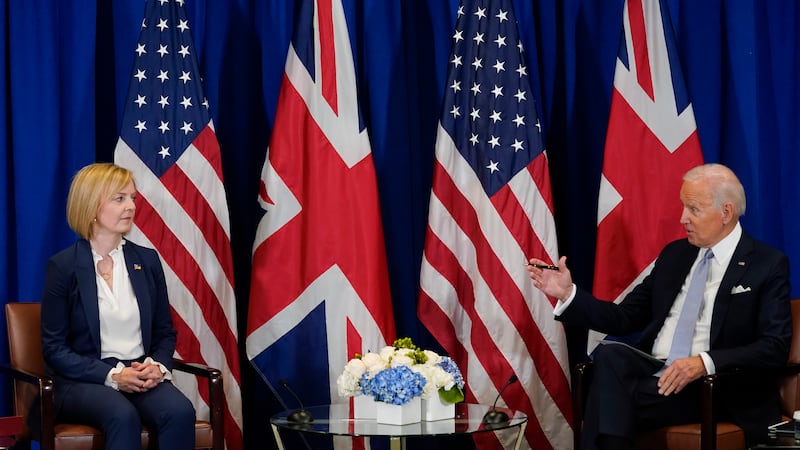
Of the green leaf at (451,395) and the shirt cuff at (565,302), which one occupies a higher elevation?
the shirt cuff at (565,302)

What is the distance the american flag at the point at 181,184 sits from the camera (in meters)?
4.84

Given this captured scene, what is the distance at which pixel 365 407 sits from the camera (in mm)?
4137

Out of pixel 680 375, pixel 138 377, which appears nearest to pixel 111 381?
pixel 138 377

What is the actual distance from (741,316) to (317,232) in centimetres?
193

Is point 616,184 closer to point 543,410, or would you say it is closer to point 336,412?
point 543,410

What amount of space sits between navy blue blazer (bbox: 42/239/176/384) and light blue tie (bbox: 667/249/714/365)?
2060 millimetres

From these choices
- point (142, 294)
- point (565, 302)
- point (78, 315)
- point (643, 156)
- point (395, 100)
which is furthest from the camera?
point (395, 100)

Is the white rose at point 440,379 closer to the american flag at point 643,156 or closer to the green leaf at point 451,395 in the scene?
the green leaf at point 451,395

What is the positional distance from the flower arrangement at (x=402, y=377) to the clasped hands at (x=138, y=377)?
74 centimetres

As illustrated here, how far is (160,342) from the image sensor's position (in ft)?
14.7

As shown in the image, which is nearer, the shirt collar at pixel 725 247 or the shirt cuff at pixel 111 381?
the shirt cuff at pixel 111 381

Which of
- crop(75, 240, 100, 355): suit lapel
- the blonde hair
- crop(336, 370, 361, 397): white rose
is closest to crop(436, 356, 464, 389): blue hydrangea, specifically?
crop(336, 370, 361, 397): white rose

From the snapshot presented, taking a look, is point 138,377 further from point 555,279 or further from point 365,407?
point 555,279

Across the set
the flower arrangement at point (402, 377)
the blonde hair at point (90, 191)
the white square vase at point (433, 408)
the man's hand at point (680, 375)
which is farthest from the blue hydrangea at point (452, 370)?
the blonde hair at point (90, 191)
